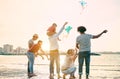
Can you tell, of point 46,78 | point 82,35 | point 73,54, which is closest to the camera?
point 82,35

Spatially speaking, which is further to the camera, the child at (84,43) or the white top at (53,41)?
the white top at (53,41)

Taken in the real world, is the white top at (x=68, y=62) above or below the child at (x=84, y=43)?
below

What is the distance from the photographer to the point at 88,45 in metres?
15.7

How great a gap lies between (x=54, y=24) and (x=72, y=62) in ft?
5.91

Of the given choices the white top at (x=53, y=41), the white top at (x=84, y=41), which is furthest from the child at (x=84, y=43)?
the white top at (x=53, y=41)

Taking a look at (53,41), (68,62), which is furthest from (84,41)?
(53,41)

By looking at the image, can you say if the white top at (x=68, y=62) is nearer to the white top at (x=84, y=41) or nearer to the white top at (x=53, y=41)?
the white top at (x=53, y=41)

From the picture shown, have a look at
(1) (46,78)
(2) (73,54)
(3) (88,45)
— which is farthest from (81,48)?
(1) (46,78)

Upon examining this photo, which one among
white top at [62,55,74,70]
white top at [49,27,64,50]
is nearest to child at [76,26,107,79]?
white top at [62,55,74,70]

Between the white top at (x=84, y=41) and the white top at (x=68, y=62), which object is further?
the white top at (x=68, y=62)

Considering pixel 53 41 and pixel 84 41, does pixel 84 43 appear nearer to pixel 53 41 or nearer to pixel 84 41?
pixel 84 41

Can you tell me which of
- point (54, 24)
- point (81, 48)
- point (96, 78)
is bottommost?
point (96, 78)

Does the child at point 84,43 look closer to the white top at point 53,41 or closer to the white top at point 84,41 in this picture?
the white top at point 84,41

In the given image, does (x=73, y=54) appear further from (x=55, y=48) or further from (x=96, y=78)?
(x=96, y=78)
